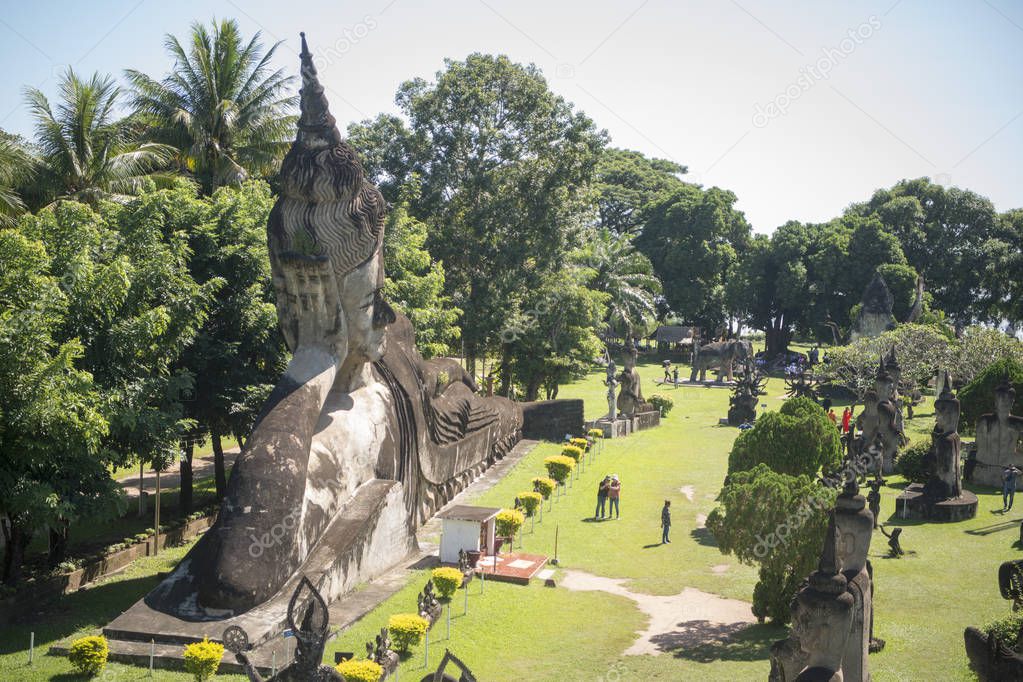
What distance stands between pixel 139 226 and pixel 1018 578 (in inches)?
681

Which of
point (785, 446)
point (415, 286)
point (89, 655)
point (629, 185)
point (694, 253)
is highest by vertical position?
A: point (629, 185)

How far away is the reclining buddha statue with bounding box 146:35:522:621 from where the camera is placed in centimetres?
1438

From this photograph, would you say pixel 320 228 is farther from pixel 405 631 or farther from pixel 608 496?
pixel 608 496

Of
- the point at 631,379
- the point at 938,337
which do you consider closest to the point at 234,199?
the point at 631,379

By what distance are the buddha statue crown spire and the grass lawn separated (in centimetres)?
857

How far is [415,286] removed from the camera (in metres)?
31.1

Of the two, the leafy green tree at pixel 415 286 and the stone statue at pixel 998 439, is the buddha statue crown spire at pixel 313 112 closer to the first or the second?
the leafy green tree at pixel 415 286

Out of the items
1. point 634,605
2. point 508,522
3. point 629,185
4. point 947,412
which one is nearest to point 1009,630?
point 634,605

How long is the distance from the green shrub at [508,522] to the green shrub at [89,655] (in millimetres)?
8611

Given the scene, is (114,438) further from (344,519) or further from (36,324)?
(344,519)

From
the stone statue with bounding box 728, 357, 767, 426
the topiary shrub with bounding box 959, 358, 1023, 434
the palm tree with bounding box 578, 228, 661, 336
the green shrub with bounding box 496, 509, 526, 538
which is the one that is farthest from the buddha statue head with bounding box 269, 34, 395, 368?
the palm tree with bounding box 578, 228, 661, 336

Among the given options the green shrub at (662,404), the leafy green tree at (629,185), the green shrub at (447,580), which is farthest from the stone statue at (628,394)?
the leafy green tree at (629,185)

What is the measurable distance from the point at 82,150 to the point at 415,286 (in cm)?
1073

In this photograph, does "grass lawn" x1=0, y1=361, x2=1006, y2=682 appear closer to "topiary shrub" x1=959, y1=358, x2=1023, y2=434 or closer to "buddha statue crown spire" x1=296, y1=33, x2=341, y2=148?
"topiary shrub" x1=959, y1=358, x2=1023, y2=434
